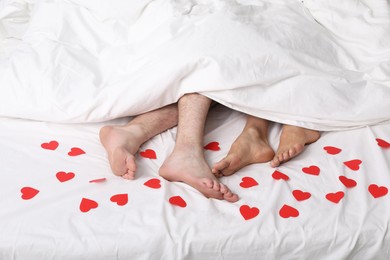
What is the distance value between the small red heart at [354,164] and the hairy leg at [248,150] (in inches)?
8.2

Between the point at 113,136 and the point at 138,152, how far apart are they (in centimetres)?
9

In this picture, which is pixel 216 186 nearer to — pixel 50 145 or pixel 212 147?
pixel 212 147

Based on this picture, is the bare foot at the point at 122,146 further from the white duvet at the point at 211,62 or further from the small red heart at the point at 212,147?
the small red heart at the point at 212,147

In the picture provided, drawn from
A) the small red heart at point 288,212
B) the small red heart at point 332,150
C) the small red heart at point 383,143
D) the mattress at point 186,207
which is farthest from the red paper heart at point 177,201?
the small red heart at point 383,143

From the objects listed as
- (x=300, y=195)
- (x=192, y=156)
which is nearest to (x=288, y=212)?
(x=300, y=195)

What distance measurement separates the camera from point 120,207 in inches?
50.2

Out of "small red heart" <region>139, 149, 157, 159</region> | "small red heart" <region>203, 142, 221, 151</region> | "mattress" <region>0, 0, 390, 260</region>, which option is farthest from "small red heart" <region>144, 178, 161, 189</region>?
"small red heart" <region>203, 142, 221, 151</region>

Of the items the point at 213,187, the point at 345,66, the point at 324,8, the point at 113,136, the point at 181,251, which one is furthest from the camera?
the point at 324,8

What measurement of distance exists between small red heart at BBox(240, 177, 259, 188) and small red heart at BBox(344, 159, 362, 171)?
0.27 metres

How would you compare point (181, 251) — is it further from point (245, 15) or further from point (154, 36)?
point (245, 15)

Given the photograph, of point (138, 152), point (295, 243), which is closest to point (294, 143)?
point (295, 243)

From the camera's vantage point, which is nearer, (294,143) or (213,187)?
(213,187)

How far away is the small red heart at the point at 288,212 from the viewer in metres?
1.27

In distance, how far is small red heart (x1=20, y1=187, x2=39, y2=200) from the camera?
4.25 feet
